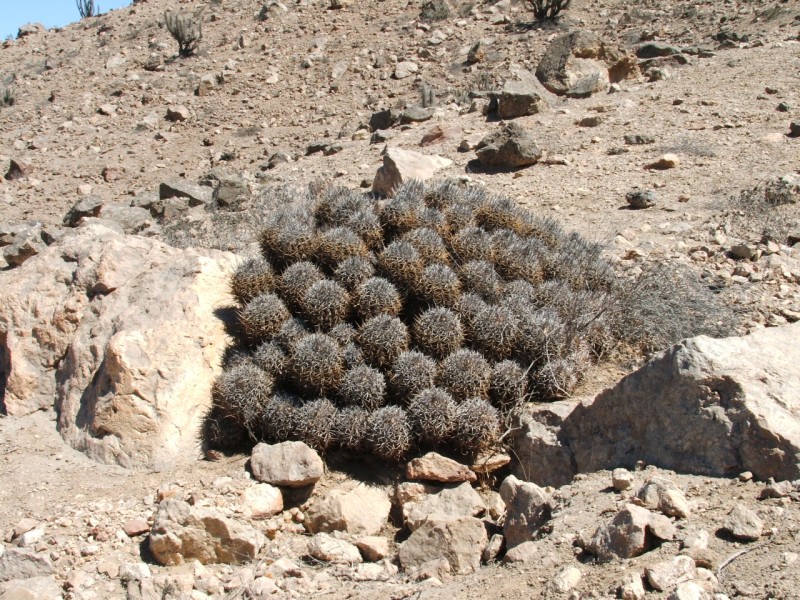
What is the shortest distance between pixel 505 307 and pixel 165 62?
1376 cm

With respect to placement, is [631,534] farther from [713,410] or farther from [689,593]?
[713,410]

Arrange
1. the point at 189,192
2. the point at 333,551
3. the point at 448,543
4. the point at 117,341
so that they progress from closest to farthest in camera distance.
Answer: the point at 448,543
the point at 333,551
the point at 117,341
the point at 189,192

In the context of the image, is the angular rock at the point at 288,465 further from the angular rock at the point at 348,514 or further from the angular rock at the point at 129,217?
the angular rock at the point at 129,217

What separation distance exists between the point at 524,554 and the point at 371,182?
6.04 m

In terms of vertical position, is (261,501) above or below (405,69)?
below

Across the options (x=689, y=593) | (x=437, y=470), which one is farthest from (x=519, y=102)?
(x=689, y=593)

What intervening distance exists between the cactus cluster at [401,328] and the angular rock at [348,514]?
13.8 inches

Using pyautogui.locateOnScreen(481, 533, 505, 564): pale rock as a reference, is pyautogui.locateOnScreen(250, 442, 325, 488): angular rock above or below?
above

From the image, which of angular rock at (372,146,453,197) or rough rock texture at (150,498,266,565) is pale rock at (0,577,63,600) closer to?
rough rock texture at (150,498,266,565)

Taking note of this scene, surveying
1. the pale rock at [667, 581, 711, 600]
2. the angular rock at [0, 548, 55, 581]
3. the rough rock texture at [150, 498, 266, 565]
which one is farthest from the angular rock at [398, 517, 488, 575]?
the angular rock at [0, 548, 55, 581]

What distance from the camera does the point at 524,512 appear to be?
12.3 ft

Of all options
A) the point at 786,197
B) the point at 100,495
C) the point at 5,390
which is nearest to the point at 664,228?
the point at 786,197

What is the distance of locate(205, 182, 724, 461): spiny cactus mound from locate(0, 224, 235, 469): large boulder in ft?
0.70

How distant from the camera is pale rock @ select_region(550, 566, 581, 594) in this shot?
→ 111 inches
